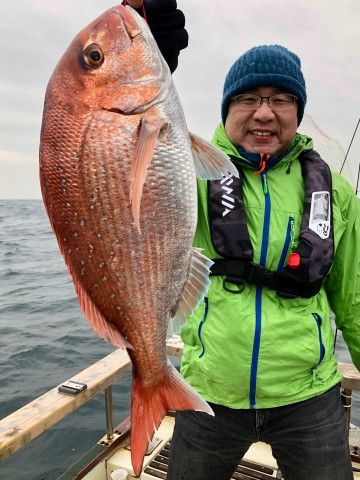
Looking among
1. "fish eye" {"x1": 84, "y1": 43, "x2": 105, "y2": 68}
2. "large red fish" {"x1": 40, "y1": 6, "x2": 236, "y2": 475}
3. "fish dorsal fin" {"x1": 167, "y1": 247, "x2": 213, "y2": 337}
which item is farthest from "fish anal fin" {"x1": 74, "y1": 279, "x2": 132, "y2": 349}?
"fish eye" {"x1": 84, "y1": 43, "x2": 105, "y2": 68}

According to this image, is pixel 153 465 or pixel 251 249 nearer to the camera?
pixel 251 249

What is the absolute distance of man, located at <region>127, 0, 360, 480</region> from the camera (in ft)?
6.83

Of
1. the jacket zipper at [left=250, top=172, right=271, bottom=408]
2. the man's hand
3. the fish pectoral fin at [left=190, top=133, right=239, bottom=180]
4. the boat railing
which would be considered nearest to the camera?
the fish pectoral fin at [left=190, top=133, right=239, bottom=180]

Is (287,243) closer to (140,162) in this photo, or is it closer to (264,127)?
(264,127)

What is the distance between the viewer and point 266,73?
220cm

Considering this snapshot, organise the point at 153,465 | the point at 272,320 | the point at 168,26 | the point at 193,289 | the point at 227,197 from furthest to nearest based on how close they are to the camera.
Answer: the point at 153,465, the point at 227,197, the point at 272,320, the point at 168,26, the point at 193,289

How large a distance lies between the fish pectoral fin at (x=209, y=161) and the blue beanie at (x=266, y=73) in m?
0.85

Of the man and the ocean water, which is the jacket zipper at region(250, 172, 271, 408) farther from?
the ocean water

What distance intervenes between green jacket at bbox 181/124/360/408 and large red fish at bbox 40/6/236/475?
0.65m

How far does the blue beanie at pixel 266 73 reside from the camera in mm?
2209

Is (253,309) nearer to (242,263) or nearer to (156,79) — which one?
(242,263)

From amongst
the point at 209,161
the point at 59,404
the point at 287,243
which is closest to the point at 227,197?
the point at 287,243

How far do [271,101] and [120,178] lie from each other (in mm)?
1217

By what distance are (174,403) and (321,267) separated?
103 cm
